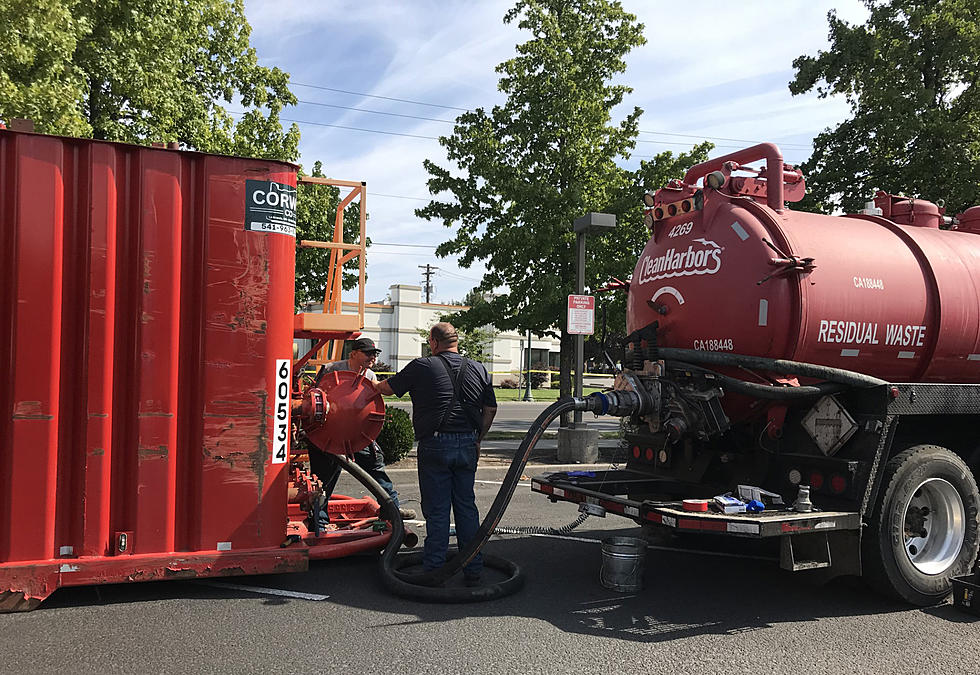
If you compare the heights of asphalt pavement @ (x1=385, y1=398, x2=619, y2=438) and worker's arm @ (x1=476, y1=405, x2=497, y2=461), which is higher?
worker's arm @ (x1=476, y1=405, x2=497, y2=461)

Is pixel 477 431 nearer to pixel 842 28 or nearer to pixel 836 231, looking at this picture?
pixel 836 231

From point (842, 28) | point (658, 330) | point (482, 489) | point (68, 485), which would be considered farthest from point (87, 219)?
point (842, 28)

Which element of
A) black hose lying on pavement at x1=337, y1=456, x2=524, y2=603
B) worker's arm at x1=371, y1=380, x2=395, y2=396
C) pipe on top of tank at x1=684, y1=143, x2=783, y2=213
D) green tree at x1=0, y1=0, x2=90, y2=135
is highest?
green tree at x1=0, y1=0, x2=90, y2=135

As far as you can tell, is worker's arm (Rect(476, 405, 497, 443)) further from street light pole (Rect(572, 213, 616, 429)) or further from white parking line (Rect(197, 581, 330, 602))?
street light pole (Rect(572, 213, 616, 429))

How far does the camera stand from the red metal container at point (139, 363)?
15.5 ft

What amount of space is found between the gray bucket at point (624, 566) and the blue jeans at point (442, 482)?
93cm

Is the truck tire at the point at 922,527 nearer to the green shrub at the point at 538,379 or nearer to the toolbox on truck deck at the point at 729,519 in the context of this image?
the toolbox on truck deck at the point at 729,519

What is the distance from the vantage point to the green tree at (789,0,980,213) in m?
15.6

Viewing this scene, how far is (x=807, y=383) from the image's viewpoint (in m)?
5.49

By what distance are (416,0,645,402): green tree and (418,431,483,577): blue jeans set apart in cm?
971

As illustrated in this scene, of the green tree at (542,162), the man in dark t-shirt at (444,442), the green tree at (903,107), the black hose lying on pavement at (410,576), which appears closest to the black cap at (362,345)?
the black hose lying on pavement at (410,576)

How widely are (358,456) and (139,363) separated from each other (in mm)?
2495

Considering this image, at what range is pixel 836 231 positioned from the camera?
584cm

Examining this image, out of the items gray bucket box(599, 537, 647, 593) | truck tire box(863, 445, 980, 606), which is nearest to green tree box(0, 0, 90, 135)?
gray bucket box(599, 537, 647, 593)
